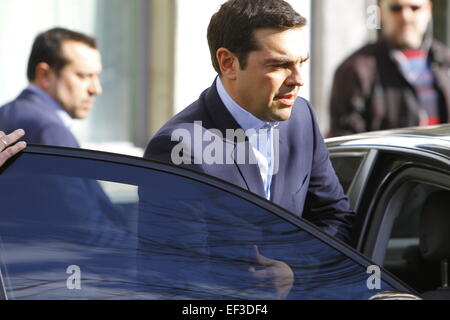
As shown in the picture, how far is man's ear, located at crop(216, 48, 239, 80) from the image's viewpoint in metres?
3.36

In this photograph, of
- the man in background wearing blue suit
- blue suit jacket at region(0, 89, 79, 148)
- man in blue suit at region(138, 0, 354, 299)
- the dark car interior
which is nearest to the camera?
man in blue suit at region(138, 0, 354, 299)

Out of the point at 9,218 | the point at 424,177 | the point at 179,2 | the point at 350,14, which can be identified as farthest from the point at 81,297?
the point at 350,14

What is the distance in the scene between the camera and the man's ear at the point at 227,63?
3355mm

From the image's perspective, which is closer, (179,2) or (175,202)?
(175,202)

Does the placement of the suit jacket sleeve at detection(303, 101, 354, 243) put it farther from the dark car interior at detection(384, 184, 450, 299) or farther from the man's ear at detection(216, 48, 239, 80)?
the man's ear at detection(216, 48, 239, 80)

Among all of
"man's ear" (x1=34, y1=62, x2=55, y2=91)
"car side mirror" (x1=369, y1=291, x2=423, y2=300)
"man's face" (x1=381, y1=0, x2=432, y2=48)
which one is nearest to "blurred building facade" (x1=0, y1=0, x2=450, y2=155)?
"man's face" (x1=381, y1=0, x2=432, y2=48)

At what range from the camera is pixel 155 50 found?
337 inches

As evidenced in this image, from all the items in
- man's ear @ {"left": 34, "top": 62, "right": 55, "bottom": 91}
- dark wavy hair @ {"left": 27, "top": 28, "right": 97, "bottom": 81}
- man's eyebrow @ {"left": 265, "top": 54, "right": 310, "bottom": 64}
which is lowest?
man's eyebrow @ {"left": 265, "top": 54, "right": 310, "bottom": 64}

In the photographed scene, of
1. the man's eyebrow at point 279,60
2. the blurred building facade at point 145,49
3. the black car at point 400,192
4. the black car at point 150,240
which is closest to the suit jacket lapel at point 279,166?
the man's eyebrow at point 279,60

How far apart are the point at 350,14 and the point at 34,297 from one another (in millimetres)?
7001

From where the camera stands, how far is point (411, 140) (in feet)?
Answer: 11.3

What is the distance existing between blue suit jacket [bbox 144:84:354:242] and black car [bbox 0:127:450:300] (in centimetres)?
60

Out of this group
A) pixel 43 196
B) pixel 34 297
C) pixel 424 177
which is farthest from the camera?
pixel 424 177
